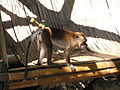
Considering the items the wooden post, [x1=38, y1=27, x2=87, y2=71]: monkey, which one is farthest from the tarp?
the wooden post

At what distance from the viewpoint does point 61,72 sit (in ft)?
9.48

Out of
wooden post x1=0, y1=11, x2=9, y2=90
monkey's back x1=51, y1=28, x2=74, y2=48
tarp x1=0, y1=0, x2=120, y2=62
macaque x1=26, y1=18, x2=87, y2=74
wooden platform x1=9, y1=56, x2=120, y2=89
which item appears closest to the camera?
wooden post x1=0, y1=11, x2=9, y2=90

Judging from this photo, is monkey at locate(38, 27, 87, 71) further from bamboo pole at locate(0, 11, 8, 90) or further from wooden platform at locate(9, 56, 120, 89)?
bamboo pole at locate(0, 11, 8, 90)

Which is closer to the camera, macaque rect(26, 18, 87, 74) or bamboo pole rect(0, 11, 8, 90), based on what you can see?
bamboo pole rect(0, 11, 8, 90)

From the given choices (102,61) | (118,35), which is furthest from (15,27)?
(118,35)

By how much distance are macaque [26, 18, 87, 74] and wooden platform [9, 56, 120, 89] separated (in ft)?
0.43

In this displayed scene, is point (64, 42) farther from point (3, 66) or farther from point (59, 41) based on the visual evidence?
point (3, 66)

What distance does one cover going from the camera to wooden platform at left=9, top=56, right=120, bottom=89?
8.75 feet

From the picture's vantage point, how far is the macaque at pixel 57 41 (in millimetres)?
2801

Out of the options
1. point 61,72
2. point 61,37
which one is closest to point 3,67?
point 61,72

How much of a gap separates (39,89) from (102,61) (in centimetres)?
123

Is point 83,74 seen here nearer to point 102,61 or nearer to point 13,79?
point 102,61

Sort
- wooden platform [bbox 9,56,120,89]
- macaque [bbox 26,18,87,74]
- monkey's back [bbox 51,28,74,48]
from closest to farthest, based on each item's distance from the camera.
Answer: wooden platform [bbox 9,56,120,89] → macaque [bbox 26,18,87,74] → monkey's back [bbox 51,28,74,48]

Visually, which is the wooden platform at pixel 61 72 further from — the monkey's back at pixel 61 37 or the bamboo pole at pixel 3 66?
the monkey's back at pixel 61 37
